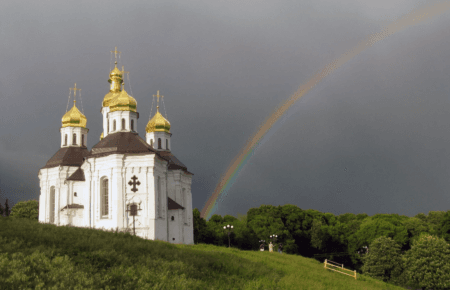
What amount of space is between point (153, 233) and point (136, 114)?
39.4 feet

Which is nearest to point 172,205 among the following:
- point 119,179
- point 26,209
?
point 119,179

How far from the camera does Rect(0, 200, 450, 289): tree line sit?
45.8 m

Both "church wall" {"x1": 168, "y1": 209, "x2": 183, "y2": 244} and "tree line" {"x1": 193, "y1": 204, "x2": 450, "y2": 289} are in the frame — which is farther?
"tree line" {"x1": 193, "y1": 204, "x2": 450, "y2": 289}

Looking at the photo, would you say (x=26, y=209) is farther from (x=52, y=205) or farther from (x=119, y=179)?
(x=119, y=179)

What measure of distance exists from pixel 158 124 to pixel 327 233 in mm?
28071

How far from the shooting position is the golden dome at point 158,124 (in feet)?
167

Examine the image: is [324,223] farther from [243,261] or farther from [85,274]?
[85,274]

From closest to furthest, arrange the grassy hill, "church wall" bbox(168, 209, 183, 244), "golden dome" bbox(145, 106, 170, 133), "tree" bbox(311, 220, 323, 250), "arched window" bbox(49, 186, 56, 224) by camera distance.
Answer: the grassy hill → "church wall" bbox(168, 209, 183, 244) → "arched window" bbox(49, 186, 56, 224) → "golden dome" bbox(145, 106, 170, 133) → "tree" bbox(311, 220, 323, 250)

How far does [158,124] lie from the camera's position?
168 feet

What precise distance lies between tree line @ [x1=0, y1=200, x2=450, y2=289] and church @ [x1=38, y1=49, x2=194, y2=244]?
45.6 feet

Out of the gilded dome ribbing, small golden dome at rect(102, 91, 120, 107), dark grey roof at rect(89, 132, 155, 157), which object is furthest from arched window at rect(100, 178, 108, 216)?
the gilded dome ribbing

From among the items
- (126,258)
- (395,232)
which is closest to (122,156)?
(126,258)

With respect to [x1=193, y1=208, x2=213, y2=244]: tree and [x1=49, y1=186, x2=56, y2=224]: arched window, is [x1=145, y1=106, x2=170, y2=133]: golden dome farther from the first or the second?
[x1=193, y1=208, x2=213, y2=244]: tree

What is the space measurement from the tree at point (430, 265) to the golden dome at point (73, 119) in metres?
36.8
